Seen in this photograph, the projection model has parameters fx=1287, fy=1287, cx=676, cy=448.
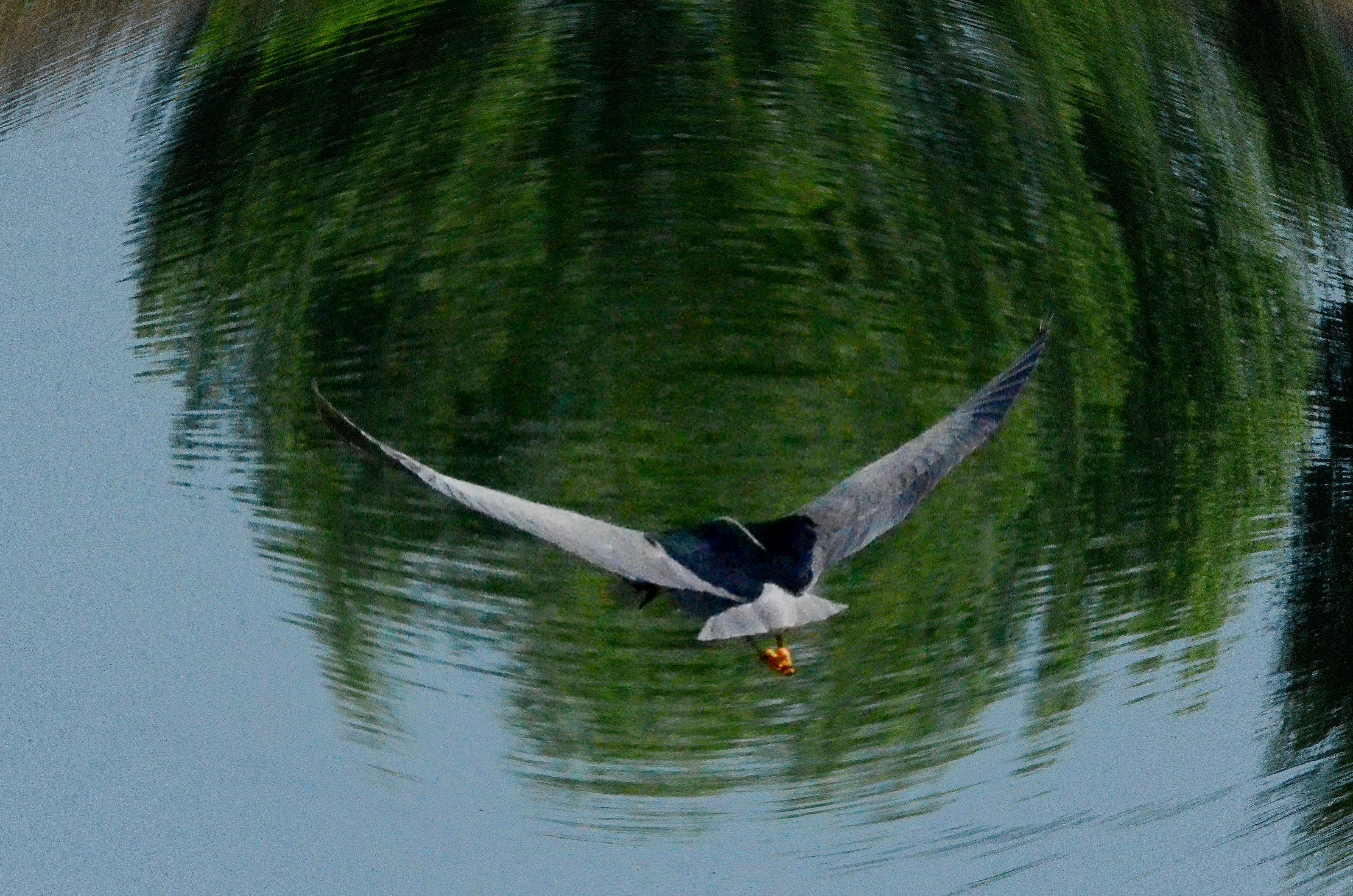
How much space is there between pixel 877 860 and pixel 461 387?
0.33m

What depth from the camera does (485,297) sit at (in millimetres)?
598

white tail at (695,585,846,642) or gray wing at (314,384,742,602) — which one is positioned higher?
gray wing at (314,384,742,602)

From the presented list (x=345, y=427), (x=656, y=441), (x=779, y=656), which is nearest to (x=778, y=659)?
(x=779, y=656)

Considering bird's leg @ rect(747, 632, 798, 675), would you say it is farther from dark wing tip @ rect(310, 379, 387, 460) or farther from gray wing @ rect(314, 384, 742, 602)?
dark wing tip @ rect(310, 379, 387, 460)

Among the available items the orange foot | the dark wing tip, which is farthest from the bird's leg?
the dark wing tip

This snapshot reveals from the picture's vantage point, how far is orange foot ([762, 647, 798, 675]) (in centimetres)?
60

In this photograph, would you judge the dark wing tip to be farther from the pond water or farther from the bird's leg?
the bird's leg

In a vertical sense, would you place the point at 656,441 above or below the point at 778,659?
above

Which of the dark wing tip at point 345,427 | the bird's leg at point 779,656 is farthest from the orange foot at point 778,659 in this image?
the dark wing tip at point 345,427

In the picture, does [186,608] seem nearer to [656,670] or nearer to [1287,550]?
[656,670]

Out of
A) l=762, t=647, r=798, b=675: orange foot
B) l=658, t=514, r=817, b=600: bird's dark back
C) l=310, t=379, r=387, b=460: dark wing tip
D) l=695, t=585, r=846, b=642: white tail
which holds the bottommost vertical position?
l=762, t=647, r=798, b=675: orange foot

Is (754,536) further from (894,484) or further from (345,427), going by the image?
(345,427)

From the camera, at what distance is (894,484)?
0.58 meters

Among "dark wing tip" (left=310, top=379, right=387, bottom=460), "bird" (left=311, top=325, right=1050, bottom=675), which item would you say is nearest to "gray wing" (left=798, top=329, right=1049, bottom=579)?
"bird" (left=311, top=325, right=1050, bottom=675)
